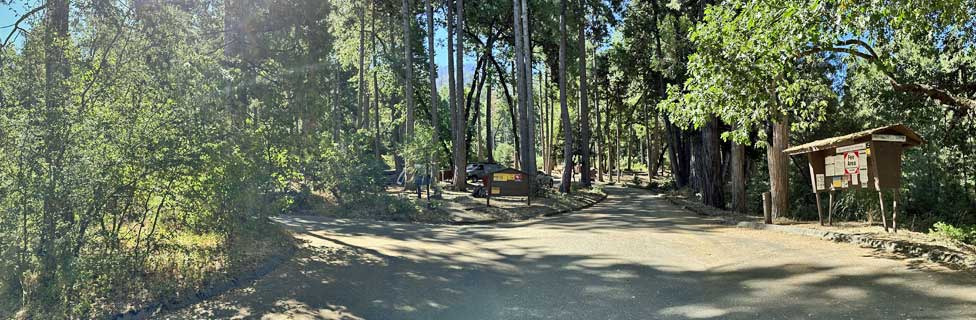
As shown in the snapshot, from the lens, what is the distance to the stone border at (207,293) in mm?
6074

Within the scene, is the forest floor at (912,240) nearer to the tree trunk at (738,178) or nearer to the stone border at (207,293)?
the tree trunk at (738,178)

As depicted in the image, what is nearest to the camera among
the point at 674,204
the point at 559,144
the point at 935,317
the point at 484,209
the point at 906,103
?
the point at 935,317

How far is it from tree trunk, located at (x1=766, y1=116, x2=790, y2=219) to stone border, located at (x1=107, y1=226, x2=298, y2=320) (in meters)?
11.4

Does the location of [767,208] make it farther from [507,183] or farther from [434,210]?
[434,210]

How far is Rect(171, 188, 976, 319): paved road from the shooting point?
600cm

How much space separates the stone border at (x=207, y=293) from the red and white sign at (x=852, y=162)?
395 inches

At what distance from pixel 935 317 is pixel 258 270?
7906 mm

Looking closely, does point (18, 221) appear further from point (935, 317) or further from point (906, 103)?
point (906, 103)

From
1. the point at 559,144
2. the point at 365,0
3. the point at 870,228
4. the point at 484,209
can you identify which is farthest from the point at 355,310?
the point at 559,144

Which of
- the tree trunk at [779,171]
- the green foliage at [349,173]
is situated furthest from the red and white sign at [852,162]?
the green foliage at [349,173]

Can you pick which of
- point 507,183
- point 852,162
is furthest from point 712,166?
point 852,162

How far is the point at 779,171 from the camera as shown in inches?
570

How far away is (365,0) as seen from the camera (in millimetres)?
29172

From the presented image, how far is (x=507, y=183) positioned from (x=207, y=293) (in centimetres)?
1356
